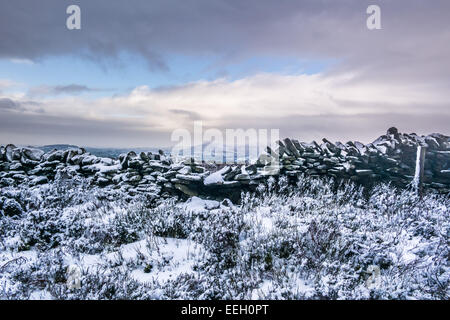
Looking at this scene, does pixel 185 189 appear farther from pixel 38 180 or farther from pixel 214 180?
pixel 38 180

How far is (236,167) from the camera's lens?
7.30 metres

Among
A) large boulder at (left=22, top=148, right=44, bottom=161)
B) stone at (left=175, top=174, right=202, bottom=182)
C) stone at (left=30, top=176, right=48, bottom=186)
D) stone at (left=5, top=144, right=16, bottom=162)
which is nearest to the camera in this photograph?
stone at (left=175, top=174, right=202, bottom=182)

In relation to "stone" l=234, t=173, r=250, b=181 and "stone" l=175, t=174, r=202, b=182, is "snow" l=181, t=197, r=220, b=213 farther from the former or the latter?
"stone" l=234, t=173, r=250, b=181

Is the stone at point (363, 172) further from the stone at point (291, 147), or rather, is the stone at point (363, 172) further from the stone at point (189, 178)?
the stone at point (189, 178)

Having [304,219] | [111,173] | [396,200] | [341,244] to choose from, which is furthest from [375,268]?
[111,173]

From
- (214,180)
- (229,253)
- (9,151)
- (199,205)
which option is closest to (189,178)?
(214,180)

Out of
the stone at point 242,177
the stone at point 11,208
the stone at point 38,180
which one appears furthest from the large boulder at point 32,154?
the stone at point 242,177

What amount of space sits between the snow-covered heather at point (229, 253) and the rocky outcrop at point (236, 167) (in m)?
1.40

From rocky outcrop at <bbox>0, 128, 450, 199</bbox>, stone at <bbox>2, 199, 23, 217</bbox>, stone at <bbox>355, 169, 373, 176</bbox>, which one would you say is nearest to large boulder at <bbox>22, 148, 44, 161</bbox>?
rocky outcrop at <bbox>0, 128, 450, 199</bbox>

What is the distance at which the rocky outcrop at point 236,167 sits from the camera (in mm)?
7090

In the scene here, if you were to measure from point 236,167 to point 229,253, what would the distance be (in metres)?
3.70

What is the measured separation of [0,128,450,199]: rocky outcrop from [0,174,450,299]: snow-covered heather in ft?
4.60

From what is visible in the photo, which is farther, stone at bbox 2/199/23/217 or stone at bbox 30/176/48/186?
stone at bbox 30/176/48/186

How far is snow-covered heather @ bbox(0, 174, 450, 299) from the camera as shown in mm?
3053
